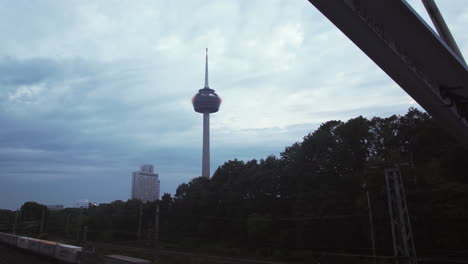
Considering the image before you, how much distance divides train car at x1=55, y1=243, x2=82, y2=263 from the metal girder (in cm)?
2305

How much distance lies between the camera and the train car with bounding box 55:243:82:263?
22.2 m

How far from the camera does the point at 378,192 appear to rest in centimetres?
3194

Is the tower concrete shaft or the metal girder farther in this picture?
the tower concrete shaft

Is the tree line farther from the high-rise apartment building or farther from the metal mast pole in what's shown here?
the high-rise apartment building

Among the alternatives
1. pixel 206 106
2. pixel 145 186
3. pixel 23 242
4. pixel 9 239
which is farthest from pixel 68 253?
pixel 145 186

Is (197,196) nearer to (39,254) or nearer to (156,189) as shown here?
(39,254)

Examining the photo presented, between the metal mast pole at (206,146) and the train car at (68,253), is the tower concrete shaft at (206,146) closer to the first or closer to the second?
the metal mast pole at (206,146)

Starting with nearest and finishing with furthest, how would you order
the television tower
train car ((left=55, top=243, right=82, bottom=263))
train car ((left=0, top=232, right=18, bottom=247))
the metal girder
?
1. the metal girder
2. train car ((left=55, top=243, right=82, bottom=263))
3. train car ((left=0, top=232, right=18, bottom=247))
4. the television tower

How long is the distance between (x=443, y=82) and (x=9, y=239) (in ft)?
159

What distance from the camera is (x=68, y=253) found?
75.8 ft

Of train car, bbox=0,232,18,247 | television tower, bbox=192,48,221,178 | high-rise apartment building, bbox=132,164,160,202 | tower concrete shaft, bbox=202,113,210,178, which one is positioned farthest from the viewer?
high-rise apartment building, bbox=132,164,160,202

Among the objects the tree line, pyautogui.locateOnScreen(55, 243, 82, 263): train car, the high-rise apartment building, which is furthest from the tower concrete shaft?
pyautogui.locateOnScreen(55, 243, 82, 263): train car

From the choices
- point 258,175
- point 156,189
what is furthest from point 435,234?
point 156,189

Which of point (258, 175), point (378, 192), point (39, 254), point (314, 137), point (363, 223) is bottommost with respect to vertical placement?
A: point (39, 254)
